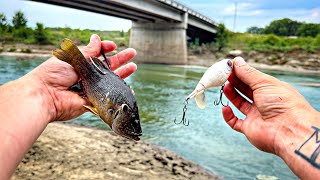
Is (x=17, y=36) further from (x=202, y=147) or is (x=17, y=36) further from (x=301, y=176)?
(x=301, y=176)

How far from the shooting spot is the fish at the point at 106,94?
2.46 metres

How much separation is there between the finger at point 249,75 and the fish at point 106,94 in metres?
1.06

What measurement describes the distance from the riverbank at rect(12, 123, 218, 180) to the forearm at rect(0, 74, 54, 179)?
310 cm

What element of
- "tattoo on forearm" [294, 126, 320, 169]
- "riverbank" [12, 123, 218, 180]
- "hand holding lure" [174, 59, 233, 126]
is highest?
"hand holding lure" [174, 59, 233, 126]

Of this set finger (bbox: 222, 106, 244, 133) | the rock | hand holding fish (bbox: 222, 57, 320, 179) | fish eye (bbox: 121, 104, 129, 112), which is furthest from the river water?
fish eye (bbox: 121, 104, 129, 112)

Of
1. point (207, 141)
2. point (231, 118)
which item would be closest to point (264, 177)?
point (207, 141)

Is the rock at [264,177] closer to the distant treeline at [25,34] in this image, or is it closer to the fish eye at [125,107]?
the fish eye at [125,107]

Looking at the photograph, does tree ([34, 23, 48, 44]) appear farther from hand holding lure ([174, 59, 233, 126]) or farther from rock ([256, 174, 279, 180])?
hand holding lure ([174, 59, 233, 126])

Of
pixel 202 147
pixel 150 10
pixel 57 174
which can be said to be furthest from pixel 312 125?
pixel 150 10

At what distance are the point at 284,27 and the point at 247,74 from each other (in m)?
99.6

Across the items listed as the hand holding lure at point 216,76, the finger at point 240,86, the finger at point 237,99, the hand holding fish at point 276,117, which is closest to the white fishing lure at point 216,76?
the hand holding lure at point 216,76

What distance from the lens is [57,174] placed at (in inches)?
222

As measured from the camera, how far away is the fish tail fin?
8.93 feet

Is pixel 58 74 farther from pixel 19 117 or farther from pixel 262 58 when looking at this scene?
pixel 262 58
